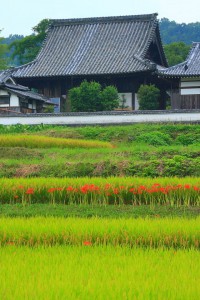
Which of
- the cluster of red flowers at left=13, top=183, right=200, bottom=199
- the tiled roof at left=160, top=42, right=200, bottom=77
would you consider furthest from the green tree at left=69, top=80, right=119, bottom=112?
the cluster of red flowers at left=13, top=183, right=200, bottom=199

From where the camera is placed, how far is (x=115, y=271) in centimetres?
543

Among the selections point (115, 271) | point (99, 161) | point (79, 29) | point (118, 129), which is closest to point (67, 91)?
point (79, 29)

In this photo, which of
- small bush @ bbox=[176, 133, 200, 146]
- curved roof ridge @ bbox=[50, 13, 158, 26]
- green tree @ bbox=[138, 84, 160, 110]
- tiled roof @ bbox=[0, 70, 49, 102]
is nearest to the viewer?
small bush @ bbox=[176, 133, 200, 146]

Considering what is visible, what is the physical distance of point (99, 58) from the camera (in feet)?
113

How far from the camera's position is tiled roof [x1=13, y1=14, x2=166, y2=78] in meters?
33.3

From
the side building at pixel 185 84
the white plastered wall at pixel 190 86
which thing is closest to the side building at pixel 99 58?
the side building at pixel 185 84

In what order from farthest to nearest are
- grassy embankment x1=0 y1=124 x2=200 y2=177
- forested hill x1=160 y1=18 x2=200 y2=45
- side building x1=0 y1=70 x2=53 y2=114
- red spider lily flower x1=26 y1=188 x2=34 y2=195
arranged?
forested hill x1=160 y1=18 x2=200 y2=45
side building x1=0 y1=70 x2=53 y2=114
grassy embankment x1=0 y1=124 x2=200 y2=177
red spider lily flower x1=26 y1=188 x2=34 y2=195

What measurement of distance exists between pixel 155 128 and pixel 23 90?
12048mm

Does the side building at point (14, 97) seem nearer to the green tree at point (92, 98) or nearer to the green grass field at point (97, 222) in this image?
the green tree at point (92, 98)

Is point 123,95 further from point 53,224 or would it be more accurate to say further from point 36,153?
point 53,224

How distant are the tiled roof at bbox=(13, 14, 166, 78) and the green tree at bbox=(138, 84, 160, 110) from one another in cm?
190

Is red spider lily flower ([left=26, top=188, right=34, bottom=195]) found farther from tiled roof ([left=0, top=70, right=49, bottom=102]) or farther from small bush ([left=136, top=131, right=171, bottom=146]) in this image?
tiled roof ([left=0, top=70, right=49, bottom=102])

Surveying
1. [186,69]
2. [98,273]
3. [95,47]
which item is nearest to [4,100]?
[95,47]

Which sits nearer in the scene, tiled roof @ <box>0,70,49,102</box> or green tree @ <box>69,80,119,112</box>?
green tree @ <box>69,80,119,112</box>
